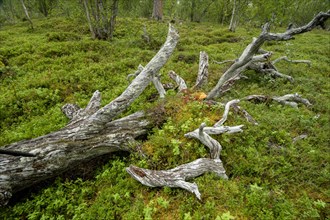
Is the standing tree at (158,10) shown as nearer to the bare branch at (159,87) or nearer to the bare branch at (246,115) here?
the bare branch at (159,87)

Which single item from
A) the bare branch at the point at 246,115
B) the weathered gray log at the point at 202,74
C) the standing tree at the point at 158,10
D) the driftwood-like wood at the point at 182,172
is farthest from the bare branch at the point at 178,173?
the standing tree at the point at 158,10

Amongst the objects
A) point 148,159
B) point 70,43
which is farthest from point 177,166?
point 70,43

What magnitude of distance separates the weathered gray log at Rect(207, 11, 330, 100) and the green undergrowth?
0.75m

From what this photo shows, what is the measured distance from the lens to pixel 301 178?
15.5ft

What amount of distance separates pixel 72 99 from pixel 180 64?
5.76 m

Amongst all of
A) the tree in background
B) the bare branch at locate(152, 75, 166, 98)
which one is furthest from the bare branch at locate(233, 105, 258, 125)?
the tree in background

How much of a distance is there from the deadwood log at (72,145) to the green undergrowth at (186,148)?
0.42 m

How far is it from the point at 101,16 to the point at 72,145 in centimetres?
1200

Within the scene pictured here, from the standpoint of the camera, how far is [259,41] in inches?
276

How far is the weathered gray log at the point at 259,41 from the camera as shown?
602 cm

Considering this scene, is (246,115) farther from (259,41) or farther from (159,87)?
(159,87)

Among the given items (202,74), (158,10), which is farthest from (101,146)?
(158,10)

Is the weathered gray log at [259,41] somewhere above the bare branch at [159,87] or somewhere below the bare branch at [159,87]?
above

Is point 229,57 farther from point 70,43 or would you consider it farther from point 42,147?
point 42,147
